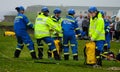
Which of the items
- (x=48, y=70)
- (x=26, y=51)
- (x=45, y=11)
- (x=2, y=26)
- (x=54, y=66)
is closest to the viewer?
(x=48, y=70)

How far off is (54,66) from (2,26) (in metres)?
28.3

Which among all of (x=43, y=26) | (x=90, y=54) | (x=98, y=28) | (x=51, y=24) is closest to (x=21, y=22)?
(x=43, y=26)

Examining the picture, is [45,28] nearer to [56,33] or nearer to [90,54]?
[56,33]

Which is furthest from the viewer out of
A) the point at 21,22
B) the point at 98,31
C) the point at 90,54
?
the point at 21,22

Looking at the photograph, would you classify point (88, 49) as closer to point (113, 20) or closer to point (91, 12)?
point (91, 12)

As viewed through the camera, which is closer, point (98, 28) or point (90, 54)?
point (98, 28)

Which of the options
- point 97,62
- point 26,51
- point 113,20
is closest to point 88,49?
point 97,62

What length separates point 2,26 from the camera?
43719 mm

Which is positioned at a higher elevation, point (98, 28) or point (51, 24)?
point (98, 28)

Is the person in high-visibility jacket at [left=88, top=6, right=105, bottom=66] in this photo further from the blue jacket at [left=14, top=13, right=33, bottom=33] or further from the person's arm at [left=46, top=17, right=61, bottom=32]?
the blue jacket at [left=14, top=13, right=33, bottom=33]

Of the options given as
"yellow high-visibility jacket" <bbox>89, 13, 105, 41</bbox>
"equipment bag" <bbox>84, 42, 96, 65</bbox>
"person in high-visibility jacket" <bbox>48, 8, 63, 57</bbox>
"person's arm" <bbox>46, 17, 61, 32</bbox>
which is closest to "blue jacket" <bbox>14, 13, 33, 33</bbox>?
"person's arm" <bbox>46, 17, 61, 32</bbox>

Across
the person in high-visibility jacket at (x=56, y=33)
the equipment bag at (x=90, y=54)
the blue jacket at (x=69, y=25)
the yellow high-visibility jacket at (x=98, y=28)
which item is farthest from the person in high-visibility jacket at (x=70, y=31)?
the yellow high-visibility jacket at (x=98, y=28)

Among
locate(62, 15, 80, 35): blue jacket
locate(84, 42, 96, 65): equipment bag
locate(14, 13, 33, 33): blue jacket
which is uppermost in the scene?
locate(14, 13, 33, 33): blue jacket

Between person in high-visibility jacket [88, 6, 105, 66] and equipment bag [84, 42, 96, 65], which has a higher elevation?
person in high-visibility jacket [88, 6, 105, 66]
